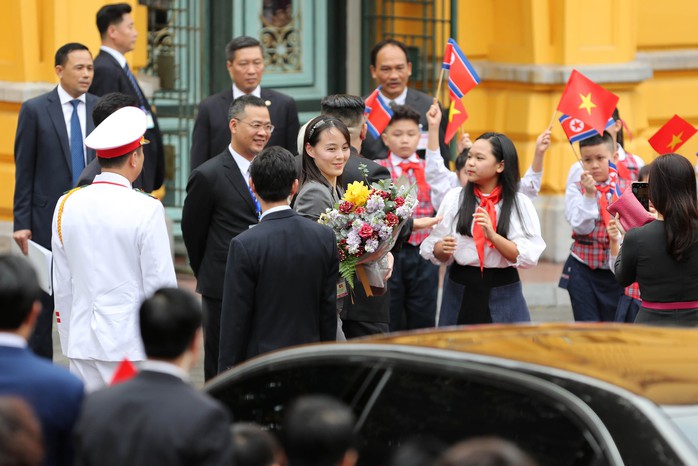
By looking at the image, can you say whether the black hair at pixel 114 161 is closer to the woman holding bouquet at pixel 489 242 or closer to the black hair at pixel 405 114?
the woman holding bouquet at pixel 489 242

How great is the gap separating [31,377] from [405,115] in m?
5.54

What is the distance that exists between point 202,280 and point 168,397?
408cm

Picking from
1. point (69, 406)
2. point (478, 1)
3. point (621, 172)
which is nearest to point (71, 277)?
point (69, 406)

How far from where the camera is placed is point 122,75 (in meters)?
9.36

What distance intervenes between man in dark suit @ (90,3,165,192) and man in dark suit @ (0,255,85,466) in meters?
5.00

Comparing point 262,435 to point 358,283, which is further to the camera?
point 358,283

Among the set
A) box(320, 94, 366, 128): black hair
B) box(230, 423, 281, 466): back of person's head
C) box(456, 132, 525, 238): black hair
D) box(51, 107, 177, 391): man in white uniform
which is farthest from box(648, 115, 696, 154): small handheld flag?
box(230, 423, 281, 466): back of person's head

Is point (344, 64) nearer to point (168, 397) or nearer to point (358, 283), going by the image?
point (358, 283)

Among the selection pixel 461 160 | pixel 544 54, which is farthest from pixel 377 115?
pixel 544 54

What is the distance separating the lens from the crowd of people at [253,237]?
3768 millimetres

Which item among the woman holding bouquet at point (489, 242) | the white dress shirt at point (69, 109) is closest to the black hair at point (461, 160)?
the woman holding bouquet at point (489, 242)

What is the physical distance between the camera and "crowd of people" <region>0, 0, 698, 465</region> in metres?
3.77

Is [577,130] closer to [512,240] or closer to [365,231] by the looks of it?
[512,240]

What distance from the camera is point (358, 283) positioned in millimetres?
7125
